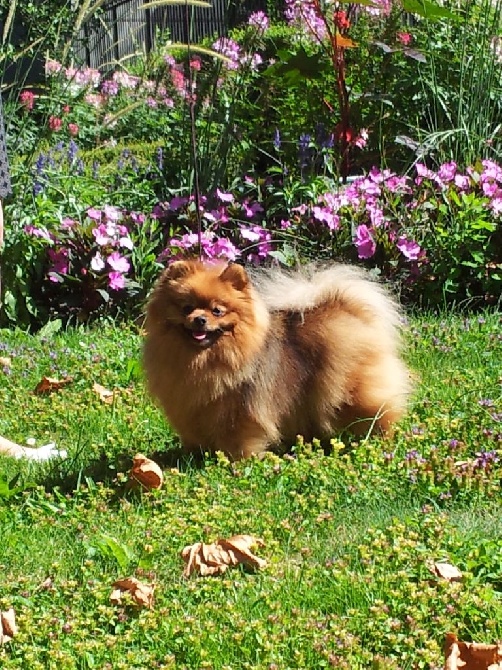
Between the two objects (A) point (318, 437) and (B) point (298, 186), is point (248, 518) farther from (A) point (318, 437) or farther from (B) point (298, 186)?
(B) point (298, 186)

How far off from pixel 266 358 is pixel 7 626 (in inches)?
71.4

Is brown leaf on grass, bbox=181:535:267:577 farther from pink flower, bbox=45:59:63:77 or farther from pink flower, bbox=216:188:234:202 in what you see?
pink flower, bbox=45:59:63:77

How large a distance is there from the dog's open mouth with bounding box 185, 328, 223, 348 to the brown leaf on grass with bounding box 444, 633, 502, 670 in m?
1.86

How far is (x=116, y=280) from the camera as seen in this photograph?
6348 millimetres

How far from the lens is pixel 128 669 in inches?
102

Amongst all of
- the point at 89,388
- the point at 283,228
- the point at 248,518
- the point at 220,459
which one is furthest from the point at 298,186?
the point at 248,518

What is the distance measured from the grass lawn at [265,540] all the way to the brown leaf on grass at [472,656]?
57 millimetres

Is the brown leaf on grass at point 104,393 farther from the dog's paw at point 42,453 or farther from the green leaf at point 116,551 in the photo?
the green leaf at point 116,551

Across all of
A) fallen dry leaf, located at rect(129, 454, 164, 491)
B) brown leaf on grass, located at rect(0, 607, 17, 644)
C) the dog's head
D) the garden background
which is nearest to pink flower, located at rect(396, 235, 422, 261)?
the garden background

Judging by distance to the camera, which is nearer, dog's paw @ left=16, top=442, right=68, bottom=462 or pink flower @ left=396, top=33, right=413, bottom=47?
dog's paw @ left=16, top=442, right=68, bottom=462

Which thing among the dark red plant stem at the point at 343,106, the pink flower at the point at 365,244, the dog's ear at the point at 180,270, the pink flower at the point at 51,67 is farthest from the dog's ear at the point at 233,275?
the pink flower at the point at 51,67

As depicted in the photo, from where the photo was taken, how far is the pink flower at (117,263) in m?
6.32

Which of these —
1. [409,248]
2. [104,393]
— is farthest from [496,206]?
[104,393]

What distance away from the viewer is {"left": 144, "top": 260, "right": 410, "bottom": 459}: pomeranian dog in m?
4.10
